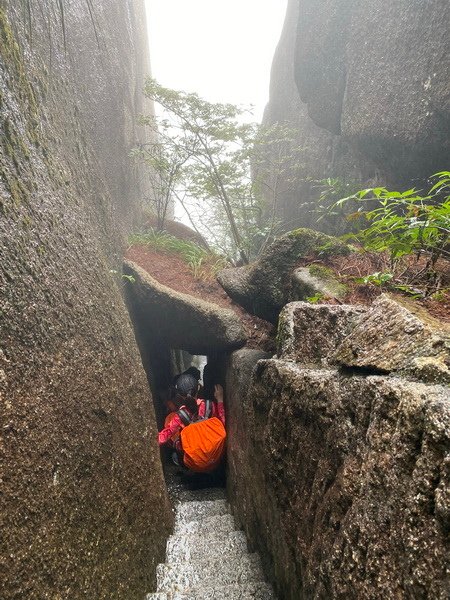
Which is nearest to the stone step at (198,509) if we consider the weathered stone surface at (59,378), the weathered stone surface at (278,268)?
the weathered stone surface at (59,378)

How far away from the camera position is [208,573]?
11.5 ft

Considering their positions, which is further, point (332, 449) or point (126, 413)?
point (126, 413)

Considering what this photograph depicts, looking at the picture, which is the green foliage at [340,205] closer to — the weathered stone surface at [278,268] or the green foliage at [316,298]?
the weathered stone surface at [278,268]

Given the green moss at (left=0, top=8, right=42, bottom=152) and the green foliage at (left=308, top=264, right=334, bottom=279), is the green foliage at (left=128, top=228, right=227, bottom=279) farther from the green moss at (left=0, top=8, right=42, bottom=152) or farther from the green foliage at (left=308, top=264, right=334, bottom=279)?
the green moss at (left=0, top=8, right=42, bottom=152)

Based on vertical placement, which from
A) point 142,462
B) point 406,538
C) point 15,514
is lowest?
point 142,462

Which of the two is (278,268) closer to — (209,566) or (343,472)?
(209,566)

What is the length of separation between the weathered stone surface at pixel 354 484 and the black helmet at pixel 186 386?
4471 mm

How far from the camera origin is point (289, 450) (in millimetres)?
2639

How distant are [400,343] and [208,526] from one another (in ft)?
13.9

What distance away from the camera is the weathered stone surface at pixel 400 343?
163 cm

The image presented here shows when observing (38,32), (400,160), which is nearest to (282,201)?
(400,160)

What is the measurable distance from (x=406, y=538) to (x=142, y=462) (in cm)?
302

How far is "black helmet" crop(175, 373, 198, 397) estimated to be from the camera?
7602 mm

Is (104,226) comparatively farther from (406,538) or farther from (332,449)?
(406,538)
